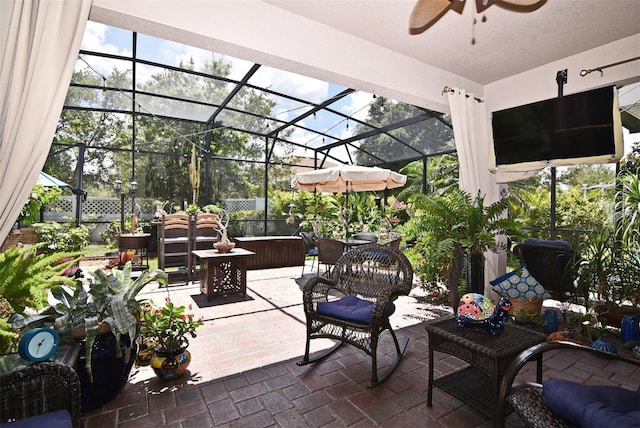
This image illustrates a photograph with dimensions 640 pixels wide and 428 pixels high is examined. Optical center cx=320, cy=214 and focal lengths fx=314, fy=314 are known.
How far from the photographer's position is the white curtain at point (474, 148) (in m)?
4.08

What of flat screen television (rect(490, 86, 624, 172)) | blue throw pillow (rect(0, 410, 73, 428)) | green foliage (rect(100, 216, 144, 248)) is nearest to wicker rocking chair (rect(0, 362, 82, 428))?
blue throw pillow (rect(0, 410, 73, 428))

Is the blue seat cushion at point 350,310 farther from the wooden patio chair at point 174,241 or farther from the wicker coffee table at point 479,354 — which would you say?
the wooden patio chair at point 174,241

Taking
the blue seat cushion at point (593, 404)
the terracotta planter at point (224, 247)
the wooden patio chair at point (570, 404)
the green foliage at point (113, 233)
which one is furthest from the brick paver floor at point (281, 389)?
the green foliage at point (113, 233)

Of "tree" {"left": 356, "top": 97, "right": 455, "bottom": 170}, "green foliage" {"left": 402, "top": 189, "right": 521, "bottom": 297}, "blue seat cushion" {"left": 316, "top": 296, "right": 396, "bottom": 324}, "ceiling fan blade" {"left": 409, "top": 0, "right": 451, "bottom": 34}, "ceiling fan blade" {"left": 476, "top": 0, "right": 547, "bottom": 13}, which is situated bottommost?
"blue seat cushion" {"left": 316, "top": 296, "right": 396, "bottom": 324}

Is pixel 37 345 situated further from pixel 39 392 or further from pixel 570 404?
pixel 570 404

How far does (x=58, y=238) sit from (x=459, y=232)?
6.82m

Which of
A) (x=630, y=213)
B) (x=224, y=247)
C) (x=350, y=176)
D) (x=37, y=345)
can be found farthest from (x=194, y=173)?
(x=630, y=213)

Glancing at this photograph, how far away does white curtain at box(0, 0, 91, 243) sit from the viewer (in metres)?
1.82

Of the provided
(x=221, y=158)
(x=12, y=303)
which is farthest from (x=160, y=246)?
(x=12, y=303)

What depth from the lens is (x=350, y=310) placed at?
247 centimetres

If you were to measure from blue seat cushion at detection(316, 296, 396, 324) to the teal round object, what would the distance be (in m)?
1.68

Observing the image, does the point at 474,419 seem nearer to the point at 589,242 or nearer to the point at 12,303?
the point at 589,242

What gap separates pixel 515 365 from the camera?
1.52m

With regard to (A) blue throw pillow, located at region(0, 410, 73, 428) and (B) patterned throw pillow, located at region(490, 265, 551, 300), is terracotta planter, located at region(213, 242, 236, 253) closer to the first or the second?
(A) blue throw pillow, located at region(0, 410, 73, 428)
